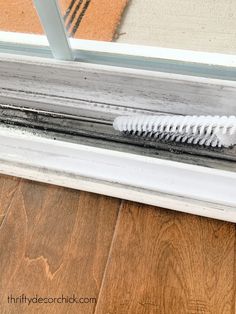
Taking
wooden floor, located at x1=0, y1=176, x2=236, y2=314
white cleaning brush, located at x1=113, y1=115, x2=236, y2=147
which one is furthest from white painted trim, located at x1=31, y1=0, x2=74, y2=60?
wooden floor, located at x1=0, y1=176, x2=236, y2=314

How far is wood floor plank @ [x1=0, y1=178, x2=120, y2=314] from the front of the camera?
58 cm

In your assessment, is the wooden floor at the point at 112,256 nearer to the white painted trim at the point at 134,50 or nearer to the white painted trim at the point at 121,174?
the white painted trim at the point at 121,174

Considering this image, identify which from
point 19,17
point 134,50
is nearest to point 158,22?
point 134,50

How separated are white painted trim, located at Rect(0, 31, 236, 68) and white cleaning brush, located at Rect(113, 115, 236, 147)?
70mm

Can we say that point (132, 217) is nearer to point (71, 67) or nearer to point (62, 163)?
point (62, 163)

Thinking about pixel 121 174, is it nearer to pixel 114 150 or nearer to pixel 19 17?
pixel 114 150

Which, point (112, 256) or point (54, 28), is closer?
point (54, 28)

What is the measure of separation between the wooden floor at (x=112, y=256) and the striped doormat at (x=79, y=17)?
0.27 m

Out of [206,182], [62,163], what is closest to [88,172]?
[62,163]

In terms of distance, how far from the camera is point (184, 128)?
0.51m

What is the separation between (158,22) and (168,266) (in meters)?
0.34

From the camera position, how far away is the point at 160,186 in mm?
591

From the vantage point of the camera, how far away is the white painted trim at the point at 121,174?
1.83 feet

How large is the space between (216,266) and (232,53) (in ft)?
0.98
